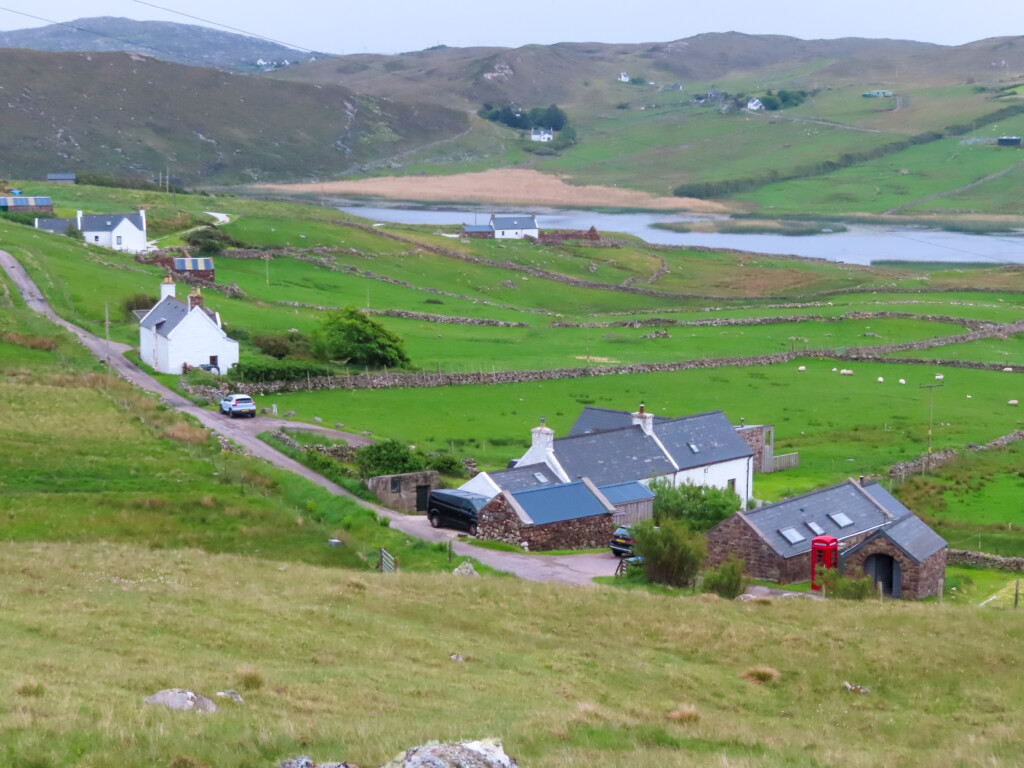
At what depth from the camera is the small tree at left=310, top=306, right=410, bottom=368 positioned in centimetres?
6325

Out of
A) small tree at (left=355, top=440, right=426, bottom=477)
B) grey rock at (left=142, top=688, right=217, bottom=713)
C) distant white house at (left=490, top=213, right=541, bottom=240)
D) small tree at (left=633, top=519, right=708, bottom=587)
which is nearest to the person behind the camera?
grey rock at (left=142, top=688, right=217, bottom=713)

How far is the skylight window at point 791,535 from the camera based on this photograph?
112 ft

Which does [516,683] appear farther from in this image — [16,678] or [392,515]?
[392,515]

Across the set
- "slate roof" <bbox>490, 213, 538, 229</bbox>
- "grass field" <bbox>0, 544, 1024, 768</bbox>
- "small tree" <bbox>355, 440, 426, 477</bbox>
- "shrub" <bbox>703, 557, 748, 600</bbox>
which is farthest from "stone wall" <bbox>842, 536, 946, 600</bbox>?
"slate roof" <bbox>490, 213, 538, 229</bbox>

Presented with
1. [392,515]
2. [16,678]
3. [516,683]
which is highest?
[16,678]

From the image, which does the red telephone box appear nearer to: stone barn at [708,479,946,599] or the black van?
stone barn at [708,479,946,599]

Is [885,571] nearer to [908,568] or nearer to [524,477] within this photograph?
[908,568]

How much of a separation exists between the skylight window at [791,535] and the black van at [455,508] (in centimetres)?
855

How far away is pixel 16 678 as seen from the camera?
14.5 meters

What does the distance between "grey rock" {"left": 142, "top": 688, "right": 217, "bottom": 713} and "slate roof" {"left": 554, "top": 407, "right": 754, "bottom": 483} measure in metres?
26.0

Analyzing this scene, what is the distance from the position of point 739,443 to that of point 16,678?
3405cm

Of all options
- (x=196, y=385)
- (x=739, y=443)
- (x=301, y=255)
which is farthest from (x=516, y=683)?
(x=301, y=255)

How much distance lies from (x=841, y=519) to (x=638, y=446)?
8.54 m

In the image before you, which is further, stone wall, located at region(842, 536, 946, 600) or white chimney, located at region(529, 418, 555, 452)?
white chimney, located at region(529, 418, 555, 452)
